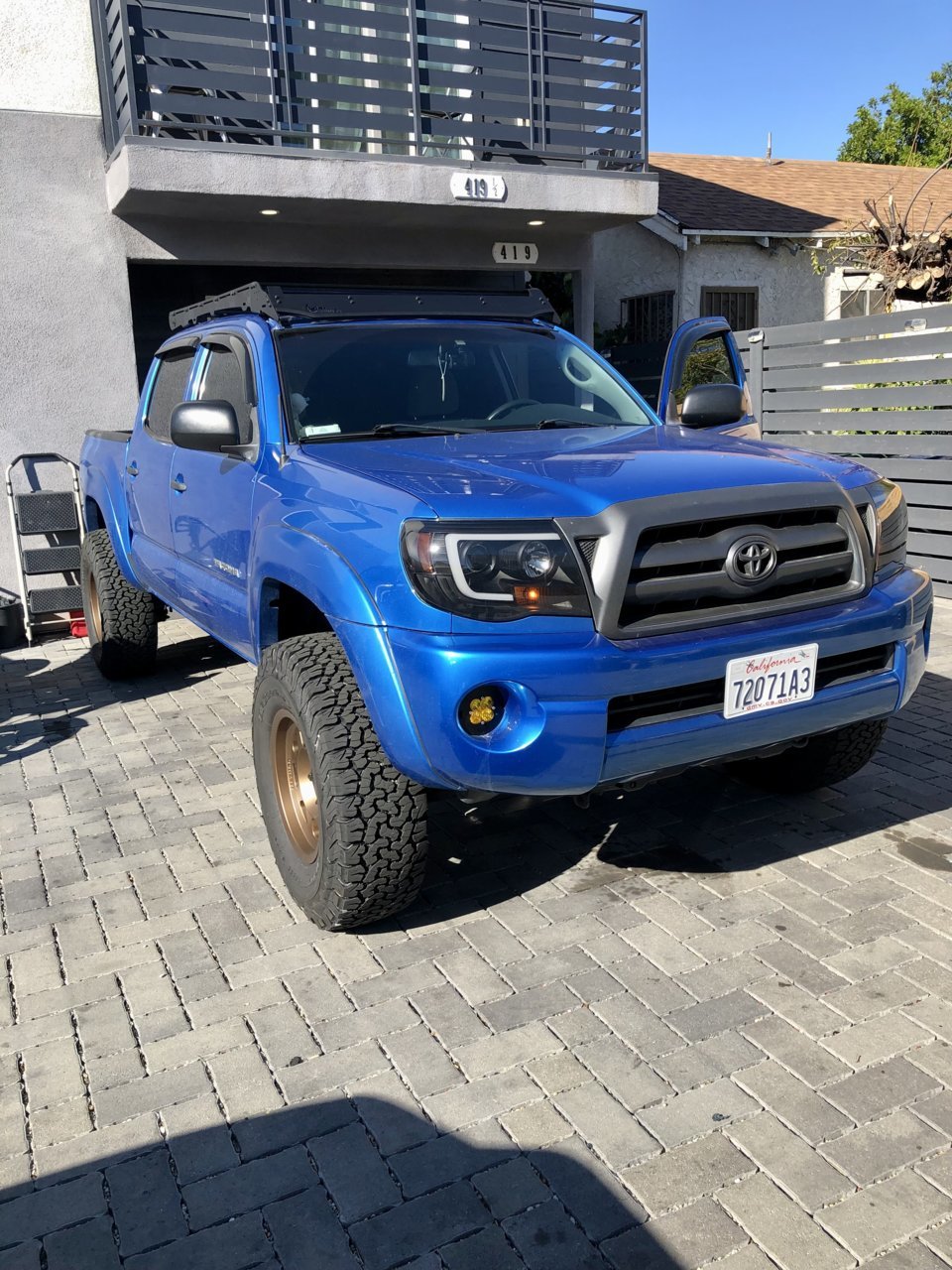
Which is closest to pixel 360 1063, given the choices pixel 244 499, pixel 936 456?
pixel 244 499

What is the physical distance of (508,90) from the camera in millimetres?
9070

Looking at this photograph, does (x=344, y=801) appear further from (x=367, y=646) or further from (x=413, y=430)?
→ (x=413, y=430)

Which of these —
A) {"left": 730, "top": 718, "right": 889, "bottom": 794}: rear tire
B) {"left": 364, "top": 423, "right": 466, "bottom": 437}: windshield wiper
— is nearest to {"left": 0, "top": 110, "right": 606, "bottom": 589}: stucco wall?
{"left": 364, "top": 423, "right": 466, "bottom": 437}: windshield wiper

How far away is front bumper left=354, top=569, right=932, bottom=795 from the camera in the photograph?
2.71m

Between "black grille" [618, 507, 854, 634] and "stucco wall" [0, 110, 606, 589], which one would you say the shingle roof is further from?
"black grille" [618, 507, 854, 634]

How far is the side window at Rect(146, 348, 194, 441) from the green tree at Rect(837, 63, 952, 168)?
102ft

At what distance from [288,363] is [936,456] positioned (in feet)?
19.3

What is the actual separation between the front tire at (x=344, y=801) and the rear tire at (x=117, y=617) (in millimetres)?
3093

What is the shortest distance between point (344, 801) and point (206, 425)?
1534 mm

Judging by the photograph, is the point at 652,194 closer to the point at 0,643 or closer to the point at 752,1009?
the point at 0,643

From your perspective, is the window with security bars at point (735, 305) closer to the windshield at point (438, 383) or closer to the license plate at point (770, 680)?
the windshield at point (438, 383)

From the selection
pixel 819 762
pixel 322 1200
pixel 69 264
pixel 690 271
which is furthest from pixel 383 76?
pixel 322 1200

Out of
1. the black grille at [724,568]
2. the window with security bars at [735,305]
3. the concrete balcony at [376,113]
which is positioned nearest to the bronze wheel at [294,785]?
the black grille at [724,568]

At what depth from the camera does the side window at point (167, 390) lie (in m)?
5.18
